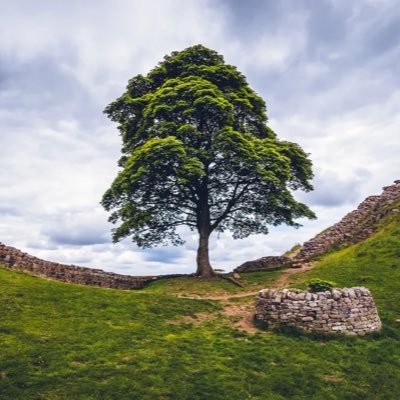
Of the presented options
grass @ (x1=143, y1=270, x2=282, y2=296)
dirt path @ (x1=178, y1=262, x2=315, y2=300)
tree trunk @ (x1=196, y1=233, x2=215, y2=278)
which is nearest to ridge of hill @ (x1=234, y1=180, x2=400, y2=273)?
dirt path @ (x1=178, y1=262, x2=315, y2=300)

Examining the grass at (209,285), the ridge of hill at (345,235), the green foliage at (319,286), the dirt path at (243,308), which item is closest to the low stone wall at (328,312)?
the green foliage at (319,286)

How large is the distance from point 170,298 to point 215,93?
61.8 feet

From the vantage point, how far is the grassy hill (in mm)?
14281

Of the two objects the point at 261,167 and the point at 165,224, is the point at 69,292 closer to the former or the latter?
the point at 165,224

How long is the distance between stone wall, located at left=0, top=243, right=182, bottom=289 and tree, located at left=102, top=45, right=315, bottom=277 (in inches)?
149

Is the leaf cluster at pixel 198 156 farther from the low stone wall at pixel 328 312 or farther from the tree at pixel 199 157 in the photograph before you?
the low stone wall at pixel 328 312

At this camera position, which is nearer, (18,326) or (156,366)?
(156,366)

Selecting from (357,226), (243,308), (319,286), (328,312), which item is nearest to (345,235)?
(357,226)

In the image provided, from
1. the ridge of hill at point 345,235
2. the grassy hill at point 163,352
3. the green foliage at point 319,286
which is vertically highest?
the ridge of hill at point 345,235

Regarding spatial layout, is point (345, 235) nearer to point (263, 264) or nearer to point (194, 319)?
point (263, 264)

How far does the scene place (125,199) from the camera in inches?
1457

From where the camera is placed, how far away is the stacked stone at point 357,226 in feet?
139

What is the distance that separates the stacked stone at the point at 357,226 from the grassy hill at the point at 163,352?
631 inches

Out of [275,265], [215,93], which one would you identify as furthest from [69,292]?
[275,265]
